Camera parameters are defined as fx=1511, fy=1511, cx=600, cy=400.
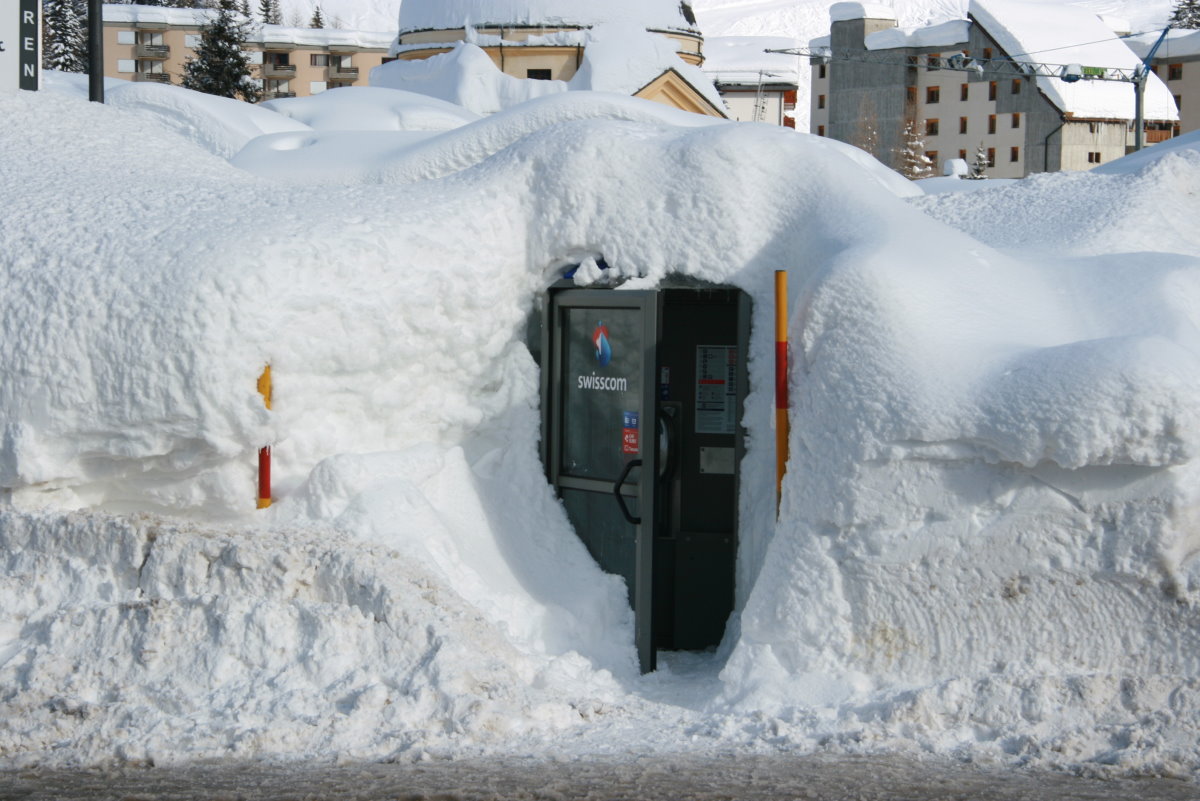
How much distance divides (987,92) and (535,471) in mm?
68506

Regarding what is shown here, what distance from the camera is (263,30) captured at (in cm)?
8219

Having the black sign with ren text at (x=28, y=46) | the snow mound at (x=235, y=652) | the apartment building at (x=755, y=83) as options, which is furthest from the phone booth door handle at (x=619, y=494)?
the apartment building at (x=755, y=83)

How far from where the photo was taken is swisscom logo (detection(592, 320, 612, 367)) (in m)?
7.95

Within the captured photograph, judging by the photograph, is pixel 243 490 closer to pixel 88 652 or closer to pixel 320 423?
pixel 320 423

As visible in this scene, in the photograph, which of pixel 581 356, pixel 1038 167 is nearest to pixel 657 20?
pixel 1038 167

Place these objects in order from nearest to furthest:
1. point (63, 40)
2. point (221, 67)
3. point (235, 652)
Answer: point (235, 652) < point (221, 67) < point (63, 40)

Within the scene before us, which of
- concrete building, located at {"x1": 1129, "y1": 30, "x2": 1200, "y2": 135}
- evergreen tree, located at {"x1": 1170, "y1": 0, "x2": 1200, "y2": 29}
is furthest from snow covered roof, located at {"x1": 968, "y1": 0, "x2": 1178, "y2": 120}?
evergreen tree, located at {"x1": 1170, "y1": 0, "x2": 1200, "y2": 29}

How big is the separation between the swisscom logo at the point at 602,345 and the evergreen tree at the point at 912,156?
207 feet

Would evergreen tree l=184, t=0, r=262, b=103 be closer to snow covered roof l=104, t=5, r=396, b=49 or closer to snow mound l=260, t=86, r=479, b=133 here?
snow covered roof l=104, t=5, r=396, b=49

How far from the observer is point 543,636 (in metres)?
7.49

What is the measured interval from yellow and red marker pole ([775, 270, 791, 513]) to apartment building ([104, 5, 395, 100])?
242 feet

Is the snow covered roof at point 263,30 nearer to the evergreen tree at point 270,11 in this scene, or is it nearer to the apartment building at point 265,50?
the apartment building at point 265,50

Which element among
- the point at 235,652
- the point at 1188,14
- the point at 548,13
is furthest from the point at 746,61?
the point at 235,652

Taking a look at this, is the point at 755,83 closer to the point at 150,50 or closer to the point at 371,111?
the point at 150,50
